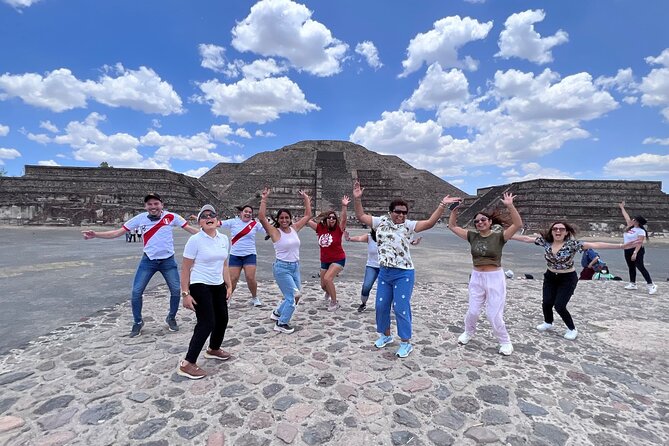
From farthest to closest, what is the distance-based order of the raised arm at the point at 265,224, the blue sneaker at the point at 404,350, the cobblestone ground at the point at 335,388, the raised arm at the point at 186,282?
the raised arm at the point at 265,224 → the blue sneaker at the point at 404,350 → the raised arm at the point at 186,282 → the cobblestone ground at the point at 335,388

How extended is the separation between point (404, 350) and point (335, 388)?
3.35 ft

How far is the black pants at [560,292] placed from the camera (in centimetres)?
434

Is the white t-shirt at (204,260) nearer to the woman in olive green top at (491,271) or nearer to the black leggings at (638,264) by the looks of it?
the woman in olive green top at (491,271)

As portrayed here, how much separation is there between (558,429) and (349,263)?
Answer: 803cm

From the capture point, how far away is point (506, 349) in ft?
12.7

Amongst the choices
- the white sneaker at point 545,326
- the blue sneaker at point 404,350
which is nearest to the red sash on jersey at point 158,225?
the blue sneaker at point 404,350

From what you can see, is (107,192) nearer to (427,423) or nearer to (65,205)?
(65,205)

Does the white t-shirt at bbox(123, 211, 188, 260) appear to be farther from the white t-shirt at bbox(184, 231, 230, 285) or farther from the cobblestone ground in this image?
the white t-shirt at bbox(184, 231, 230, 285)

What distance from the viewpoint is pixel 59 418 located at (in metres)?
2.56

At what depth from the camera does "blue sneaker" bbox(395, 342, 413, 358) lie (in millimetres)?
3699

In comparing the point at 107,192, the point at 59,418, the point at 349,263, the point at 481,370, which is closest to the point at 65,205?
the point at 107,192

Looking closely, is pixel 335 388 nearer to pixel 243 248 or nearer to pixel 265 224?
pixel 265 224

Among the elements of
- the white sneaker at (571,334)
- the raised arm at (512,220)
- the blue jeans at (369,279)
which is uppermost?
the raised arm at (512,220)

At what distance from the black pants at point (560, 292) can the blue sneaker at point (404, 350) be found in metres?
2.13
